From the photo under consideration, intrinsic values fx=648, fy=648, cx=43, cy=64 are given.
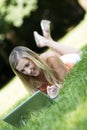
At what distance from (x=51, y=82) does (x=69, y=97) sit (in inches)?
77.7

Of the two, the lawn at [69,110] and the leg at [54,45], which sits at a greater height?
the lawn at [69,110]

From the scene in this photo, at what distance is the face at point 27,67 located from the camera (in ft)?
24.5

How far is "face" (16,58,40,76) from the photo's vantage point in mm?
7480

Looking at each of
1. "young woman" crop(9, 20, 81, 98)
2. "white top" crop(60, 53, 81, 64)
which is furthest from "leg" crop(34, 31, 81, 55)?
"young woman" crop(9, 20, 81, 98)

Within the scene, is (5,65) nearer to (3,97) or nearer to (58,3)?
(58,3)

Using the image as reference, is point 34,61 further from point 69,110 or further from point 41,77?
point 69,110

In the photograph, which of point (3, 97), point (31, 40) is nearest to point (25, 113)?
point (3, 97)

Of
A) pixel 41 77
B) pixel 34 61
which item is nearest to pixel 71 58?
pixel 41 77

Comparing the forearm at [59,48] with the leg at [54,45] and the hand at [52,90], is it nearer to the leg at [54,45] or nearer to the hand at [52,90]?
the leg at [54,45]

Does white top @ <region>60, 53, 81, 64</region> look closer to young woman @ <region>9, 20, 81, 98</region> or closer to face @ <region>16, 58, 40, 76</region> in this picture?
young woman @ <region>9, 20, 81, 98</region>

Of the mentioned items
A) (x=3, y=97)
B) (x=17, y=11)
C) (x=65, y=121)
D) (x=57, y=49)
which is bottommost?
(x=17, y=11)

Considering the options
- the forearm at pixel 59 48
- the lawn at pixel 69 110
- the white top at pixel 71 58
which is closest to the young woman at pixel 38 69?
the lawn at pixel 69 110

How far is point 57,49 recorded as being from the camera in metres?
8.65

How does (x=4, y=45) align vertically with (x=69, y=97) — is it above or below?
below
